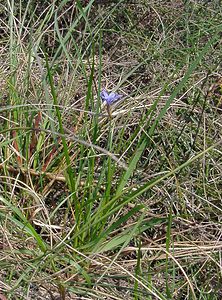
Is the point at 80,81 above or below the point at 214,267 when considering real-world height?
above

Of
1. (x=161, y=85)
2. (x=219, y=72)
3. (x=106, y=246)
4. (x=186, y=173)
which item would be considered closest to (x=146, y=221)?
(x=106, y=246)

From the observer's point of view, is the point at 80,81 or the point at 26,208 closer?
the point at 26,208

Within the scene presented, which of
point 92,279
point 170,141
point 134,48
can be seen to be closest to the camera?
point 92,279

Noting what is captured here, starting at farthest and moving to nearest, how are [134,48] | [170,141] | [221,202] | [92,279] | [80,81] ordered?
[134,48] → [80,81] → [170,141] → [221,202] → [92,279]

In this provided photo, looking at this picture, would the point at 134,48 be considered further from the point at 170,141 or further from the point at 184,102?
the point at 170,141

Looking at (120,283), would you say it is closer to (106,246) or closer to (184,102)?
(106,246)

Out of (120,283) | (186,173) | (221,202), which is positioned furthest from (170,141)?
(120,283)
